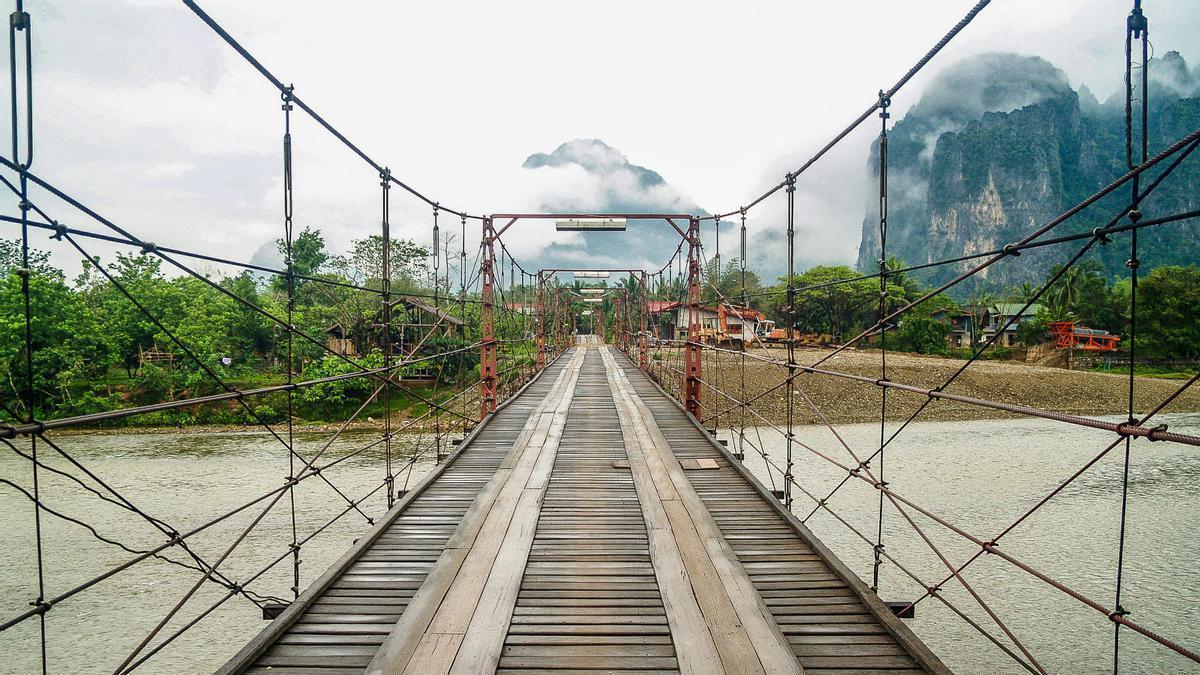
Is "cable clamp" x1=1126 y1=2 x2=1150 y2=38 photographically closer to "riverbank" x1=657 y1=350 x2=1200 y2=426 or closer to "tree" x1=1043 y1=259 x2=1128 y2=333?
"riverbank" x1=657 y1=350 x2=1200 y2=426

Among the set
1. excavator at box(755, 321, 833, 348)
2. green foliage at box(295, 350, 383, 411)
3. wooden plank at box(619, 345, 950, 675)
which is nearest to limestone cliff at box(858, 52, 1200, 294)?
excavator at box(755, 321, 833, 348)

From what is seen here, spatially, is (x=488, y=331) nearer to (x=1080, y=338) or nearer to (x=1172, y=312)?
(x=1172, y=312)

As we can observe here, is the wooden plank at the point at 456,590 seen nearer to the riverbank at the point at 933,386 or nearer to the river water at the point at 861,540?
the river water at the point at 861,540

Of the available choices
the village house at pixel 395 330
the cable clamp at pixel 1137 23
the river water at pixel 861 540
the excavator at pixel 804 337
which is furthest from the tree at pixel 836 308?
the cable clamp at pixel 1137 23

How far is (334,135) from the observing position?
11.3 feet

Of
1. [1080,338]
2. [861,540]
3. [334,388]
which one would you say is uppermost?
[1080,338]

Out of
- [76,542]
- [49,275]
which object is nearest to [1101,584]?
[76,542]

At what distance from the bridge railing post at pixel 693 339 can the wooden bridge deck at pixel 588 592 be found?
8.84ft

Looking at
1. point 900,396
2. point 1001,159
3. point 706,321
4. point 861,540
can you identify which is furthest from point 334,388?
point 1001,159

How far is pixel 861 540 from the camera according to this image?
880cm

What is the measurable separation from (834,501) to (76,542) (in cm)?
1278

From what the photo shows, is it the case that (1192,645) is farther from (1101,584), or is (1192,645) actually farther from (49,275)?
(49,275)

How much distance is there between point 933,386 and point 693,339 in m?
13.7

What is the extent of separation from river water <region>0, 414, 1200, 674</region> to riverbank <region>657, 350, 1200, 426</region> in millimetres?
1266
